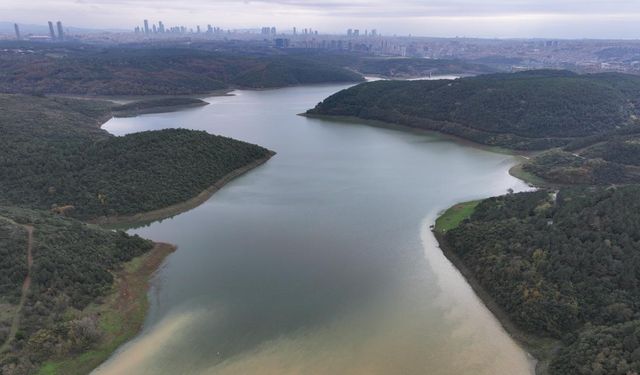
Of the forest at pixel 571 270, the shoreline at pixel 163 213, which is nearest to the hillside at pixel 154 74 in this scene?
the shoreline at pixel 163 213

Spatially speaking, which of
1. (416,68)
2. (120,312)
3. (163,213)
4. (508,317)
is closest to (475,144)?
(508,317)

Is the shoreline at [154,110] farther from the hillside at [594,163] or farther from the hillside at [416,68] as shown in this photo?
the hillside at [416,68]

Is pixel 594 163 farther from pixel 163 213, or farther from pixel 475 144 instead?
pixel 163 213

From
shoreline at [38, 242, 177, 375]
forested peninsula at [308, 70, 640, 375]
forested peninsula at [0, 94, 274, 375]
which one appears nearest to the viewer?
forested peninsula at [308, 70, 640, 375]

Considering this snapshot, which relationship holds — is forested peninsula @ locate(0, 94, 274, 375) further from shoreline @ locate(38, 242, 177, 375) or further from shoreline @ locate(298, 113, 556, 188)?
shoreline @ locate(298, 113, 556, 188)

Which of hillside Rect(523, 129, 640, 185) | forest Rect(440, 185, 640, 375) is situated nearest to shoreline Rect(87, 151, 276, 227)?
forest Rect(440, 185, 640, 375)

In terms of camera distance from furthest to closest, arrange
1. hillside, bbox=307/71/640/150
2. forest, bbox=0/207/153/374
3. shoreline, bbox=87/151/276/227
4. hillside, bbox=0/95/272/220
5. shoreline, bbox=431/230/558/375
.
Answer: hillside, bbox=307/71/640/150 → hillside, bbox=0/95/272/220 → shoreline, bbox=87/151/276/227 → shoreline, bbox=431/230/558/375 → forest, bbox=0/207/153/374

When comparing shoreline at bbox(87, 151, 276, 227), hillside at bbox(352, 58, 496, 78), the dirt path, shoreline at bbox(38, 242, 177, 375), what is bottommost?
shoreline at bbox(38, 242, 177, 375)
